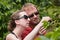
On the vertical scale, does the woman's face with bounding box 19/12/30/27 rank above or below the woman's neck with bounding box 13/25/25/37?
above

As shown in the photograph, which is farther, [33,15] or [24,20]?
[33,15]

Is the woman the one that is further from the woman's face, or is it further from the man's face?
the man's face

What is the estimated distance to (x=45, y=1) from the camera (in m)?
6.89

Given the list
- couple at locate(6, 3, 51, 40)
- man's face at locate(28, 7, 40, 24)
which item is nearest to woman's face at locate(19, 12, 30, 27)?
couple at locate(6, 3, 51, 40)

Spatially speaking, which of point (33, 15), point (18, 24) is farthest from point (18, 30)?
point (33, 15)

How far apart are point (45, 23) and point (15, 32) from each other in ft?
7.65

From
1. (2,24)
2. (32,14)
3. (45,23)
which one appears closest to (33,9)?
(32,14)

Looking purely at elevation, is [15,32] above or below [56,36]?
below

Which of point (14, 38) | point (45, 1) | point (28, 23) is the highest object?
point (28, 23)

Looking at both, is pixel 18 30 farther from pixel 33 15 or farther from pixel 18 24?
pixel 33 15

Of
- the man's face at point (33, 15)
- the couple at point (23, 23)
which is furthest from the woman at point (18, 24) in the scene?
the man's face at point (33, 15)

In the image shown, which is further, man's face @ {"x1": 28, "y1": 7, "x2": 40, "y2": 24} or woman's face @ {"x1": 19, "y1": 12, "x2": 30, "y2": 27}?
man's face @ {"x1": 28, "y1": 7, "x2": 40, "y2": 24}

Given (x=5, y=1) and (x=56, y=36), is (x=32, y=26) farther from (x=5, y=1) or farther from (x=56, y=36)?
(x=5, y=1)

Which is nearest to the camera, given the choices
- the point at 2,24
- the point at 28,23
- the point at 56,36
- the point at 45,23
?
the point at 56,36
